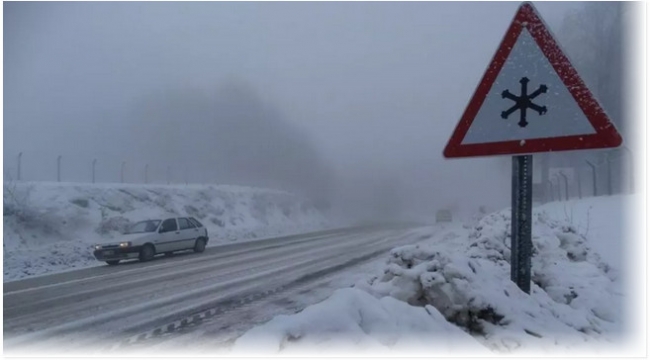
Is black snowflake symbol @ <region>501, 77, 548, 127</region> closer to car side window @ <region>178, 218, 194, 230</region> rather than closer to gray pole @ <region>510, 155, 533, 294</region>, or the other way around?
gray pole @ <region>510, 155, 533, 294</region>

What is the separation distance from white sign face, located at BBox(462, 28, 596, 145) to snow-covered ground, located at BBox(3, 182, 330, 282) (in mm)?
13986

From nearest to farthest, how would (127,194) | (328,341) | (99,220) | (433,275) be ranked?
(328,341) < (433,275) < (99,220) < (127,194)

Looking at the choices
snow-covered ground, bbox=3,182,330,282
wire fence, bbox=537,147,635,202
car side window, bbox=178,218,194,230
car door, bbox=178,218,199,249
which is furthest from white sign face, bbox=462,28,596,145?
car side window, bbox=178,218,194,230

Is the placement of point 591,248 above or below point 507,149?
below

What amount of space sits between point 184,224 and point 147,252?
294cm

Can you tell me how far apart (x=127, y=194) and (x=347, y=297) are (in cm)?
3044

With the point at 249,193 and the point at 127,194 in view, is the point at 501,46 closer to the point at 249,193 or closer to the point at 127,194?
the point at 127,194

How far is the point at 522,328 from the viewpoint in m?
4.46

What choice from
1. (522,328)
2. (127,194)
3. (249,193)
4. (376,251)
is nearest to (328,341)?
(522,328)

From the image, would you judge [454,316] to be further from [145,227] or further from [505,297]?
[145,227]

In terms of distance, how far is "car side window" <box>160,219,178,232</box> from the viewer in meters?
21.4

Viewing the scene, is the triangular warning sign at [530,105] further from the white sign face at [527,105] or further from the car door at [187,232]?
the car door at [187,232]

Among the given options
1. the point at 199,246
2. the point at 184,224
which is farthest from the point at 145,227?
the point at 199,246

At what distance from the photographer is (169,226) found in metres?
21.7
